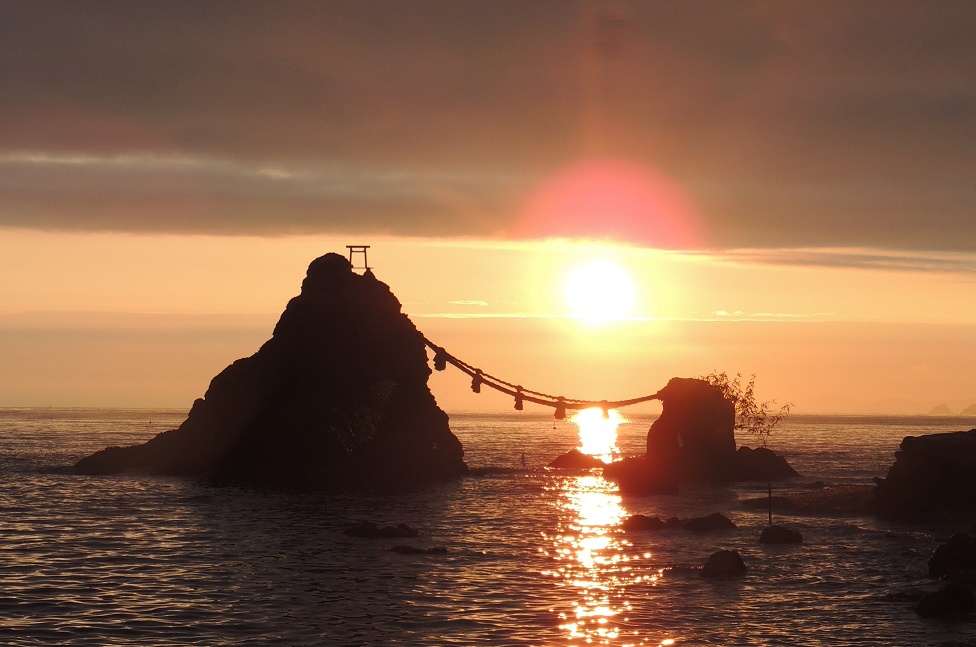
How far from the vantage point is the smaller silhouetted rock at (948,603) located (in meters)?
37.0

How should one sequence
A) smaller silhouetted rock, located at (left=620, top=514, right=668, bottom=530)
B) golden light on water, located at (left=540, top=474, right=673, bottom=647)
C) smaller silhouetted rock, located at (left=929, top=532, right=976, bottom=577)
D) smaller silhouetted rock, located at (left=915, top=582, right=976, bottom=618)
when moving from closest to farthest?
golden light on water, located at (left=540, top=474, right=673, bottom=647), smaller silhouetted rock, located at (left=915, top=582, right=976, bottom=618), smaller silhouetted rock, located at (left=929, top=532, right=976, bottom=577), smaller silhouetted rock, located at (left=620, top=514, right=668, bottom=530)

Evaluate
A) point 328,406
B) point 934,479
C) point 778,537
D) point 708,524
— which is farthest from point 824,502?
point 328,406

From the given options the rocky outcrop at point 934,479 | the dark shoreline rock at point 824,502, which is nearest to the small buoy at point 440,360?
the dark shoreline rock at point 824,502

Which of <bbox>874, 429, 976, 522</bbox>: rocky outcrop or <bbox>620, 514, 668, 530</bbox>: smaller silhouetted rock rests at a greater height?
<bbox>874, 429, 976, 522</bbox>: rocky outcrop

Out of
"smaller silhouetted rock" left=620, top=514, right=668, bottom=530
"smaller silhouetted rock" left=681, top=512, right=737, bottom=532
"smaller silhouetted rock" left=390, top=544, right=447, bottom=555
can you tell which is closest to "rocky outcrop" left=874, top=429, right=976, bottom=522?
"smaller silhouetted rock" left=681, top=512, right=737, bottom=532

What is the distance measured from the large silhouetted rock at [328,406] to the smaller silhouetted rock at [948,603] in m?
57.8

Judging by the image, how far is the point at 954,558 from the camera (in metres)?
45.2

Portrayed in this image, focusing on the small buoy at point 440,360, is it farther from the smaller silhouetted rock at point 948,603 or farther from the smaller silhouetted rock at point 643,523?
the smaller silhouetted rock at point 948,603

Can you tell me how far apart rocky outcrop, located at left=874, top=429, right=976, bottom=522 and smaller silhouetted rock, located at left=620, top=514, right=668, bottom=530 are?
16714 mm

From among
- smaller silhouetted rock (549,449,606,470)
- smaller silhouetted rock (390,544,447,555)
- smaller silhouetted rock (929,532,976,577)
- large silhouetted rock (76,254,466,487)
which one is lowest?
smaller silhouetted rock (549,449,606,470)

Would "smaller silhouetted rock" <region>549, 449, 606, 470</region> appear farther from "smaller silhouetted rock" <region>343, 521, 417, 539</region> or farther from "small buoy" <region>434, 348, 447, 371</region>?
"smaller silhouetted rock" <region>343, 521, 417, 539</region>

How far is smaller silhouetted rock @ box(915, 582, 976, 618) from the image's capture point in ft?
121

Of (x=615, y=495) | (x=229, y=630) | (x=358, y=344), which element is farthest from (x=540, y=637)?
(x=358, y=344)

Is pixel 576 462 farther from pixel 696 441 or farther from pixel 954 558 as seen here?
pixel 954 558
